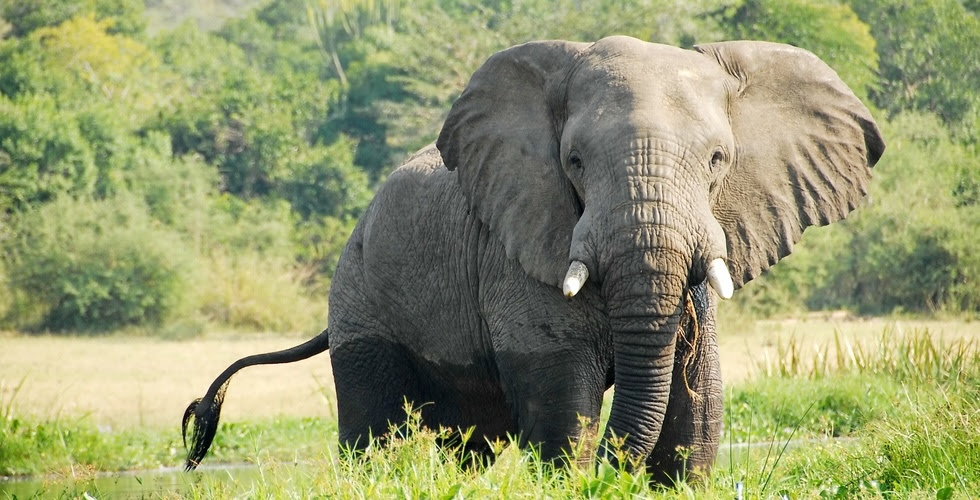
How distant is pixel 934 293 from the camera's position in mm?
20500

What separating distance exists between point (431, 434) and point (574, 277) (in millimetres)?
745

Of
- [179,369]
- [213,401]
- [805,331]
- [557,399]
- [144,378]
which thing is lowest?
[805,331]

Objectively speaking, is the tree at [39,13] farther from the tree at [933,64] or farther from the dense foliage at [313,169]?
the tree at [933,64]

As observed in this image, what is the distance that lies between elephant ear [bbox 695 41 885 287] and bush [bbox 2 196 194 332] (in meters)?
16.9

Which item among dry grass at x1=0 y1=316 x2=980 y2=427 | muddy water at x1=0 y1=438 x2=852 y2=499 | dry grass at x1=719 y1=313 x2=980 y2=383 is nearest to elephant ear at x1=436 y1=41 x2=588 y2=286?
muddy water at x1=0 y1=438 x2=852 y2=499

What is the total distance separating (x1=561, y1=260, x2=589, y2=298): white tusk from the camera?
4.55 meters

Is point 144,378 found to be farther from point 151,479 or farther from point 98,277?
point 151,479

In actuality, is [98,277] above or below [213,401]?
below

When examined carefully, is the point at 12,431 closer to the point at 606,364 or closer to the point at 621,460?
the point at 606,364

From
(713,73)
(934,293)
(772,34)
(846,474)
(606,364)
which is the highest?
(713,73)

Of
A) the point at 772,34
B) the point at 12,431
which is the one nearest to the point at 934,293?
the point at 772,34

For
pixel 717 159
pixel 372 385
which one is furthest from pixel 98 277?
pixel 717 159

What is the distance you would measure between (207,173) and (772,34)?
10.9 m

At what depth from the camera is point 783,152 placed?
5.23m
